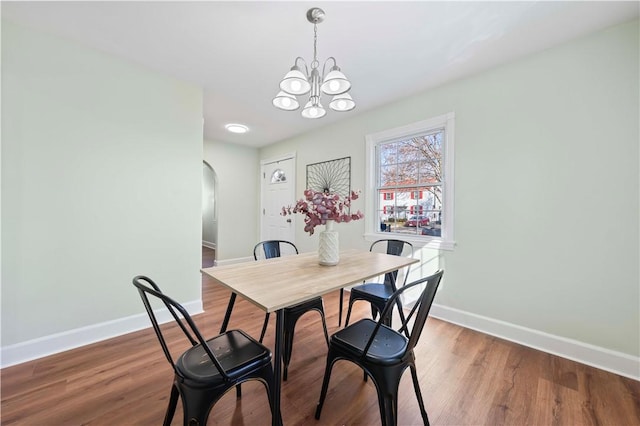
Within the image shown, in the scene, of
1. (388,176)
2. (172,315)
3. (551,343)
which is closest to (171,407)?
(172,315)

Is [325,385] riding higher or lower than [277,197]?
lower

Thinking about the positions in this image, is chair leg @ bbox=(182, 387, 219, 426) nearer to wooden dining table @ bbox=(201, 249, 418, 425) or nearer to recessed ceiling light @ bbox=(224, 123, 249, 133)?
wooden dining table @ bbox=(201, 249, 418, 425)

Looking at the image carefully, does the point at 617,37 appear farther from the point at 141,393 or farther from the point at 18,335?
the point at 18,335

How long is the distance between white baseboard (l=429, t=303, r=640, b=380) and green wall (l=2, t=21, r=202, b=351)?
2886 millimetres

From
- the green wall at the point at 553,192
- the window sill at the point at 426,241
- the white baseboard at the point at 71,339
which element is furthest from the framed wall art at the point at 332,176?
the white baseboard at the point at 71,339

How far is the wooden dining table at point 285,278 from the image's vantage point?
1139 millimetres

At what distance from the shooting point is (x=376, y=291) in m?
2.13

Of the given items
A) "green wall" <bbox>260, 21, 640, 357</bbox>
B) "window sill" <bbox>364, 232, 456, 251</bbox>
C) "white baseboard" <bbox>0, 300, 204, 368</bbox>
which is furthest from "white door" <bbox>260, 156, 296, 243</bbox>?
"green wall" <bbox>260, 21, 640, 357</bbox>

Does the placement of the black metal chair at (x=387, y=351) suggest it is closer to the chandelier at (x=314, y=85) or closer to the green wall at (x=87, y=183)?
the chandelier at (x=314, y=85)

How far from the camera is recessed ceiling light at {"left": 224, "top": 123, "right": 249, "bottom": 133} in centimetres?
395

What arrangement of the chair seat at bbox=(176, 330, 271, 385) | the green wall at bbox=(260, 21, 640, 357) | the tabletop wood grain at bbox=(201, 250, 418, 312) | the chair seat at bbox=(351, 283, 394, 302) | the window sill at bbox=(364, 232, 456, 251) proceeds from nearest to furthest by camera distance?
the chair seat at bbox=(176, 330, 271, 385)
the tabletop wood grain at bbox=(201, 250, 418, 312)
the green wall at bbox=(260, 21, 640, 357)
the chair seat at bbox=(351, 283, 394, 302)
the window sill at bbox=(364, 232, 456, 251)

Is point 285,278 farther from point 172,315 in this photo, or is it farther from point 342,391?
point 342,391

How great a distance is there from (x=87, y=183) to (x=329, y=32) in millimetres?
2338

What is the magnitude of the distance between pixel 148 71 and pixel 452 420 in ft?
11.9
